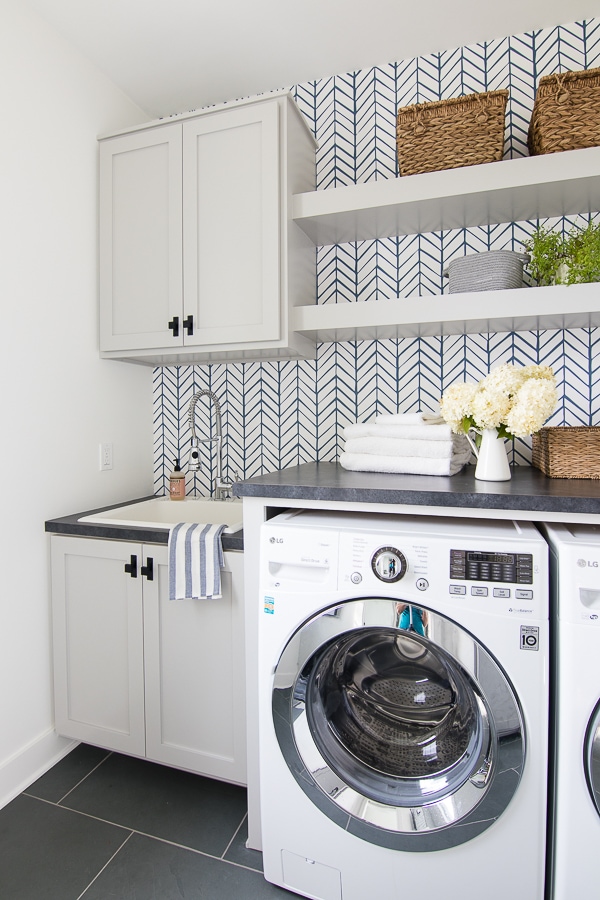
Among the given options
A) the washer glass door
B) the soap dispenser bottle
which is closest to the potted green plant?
the washer glass door

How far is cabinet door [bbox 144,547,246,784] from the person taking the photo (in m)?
1.53

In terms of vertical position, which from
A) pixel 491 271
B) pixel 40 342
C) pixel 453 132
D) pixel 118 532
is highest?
pixel 453 132

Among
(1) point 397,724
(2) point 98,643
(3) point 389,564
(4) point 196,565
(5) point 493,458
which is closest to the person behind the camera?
(3) point 389,564

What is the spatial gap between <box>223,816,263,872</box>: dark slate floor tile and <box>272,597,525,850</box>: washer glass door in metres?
0.38

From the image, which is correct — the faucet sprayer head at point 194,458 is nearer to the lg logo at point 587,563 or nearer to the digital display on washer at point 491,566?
the digital display on washer at point 491,566

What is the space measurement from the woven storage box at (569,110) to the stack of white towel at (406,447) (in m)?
0.97

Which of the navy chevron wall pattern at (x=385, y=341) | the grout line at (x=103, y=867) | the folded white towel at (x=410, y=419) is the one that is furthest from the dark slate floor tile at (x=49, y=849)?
the folded white towel at (x=410, y=419)

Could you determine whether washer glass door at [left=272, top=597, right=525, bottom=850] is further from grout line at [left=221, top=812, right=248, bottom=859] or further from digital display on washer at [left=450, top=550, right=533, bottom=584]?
grout line at [left=221, top=812, right=248, bottom=859]

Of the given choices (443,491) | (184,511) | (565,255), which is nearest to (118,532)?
(184,511)

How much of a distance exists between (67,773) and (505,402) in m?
1.91

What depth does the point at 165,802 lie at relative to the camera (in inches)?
63.7

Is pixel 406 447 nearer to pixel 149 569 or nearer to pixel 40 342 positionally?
pixel 149 569

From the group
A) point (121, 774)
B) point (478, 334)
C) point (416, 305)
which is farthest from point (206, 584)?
point (478, 334)

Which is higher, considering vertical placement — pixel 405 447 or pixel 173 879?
pixel 405 447
